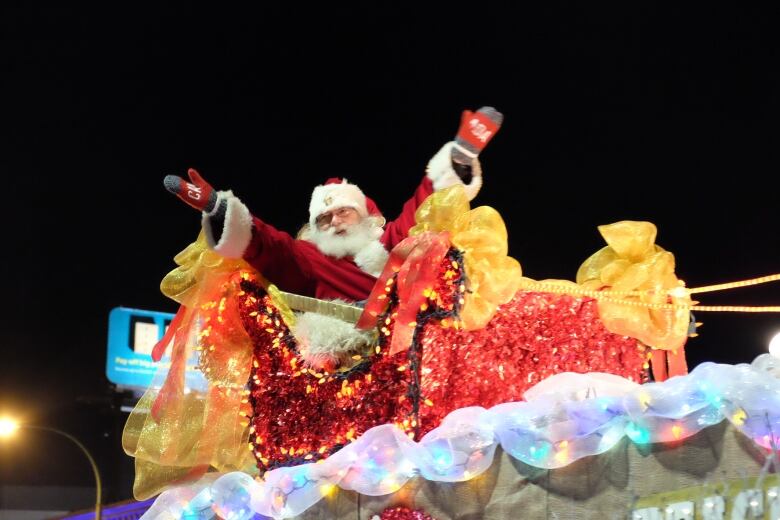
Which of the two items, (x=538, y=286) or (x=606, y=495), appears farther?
(x=538, y=286)

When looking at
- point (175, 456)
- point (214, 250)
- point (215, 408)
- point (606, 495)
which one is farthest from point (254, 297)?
point (606, 495)

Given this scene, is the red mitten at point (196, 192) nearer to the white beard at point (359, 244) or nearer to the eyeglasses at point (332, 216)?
the white beard at point (359, 244)

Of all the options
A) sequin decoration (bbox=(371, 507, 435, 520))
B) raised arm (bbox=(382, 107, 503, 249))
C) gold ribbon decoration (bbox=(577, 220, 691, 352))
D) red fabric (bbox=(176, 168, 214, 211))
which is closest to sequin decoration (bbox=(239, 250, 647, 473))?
gold ribbon decoration (bbox=(577, 220, 691, 352))

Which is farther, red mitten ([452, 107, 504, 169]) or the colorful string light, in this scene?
red mitten ([452, 107, 504, 169])

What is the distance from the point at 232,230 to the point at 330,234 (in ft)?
3.18

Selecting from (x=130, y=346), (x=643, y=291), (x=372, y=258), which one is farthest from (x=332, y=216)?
(x=130, y=346)

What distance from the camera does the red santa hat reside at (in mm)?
4504

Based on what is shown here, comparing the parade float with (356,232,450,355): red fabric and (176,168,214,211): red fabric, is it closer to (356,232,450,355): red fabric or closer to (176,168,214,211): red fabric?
(356,232,450,355): red fabric

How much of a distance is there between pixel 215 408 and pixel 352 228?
47.9 inches

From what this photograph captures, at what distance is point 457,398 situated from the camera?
3.12 metres

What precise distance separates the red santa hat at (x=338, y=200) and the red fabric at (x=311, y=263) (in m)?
0.25

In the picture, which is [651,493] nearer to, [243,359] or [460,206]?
[460,206]

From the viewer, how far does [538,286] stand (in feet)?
11.0

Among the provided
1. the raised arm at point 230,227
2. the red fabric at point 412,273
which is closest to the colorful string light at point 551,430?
the red fabric at point 412,273
